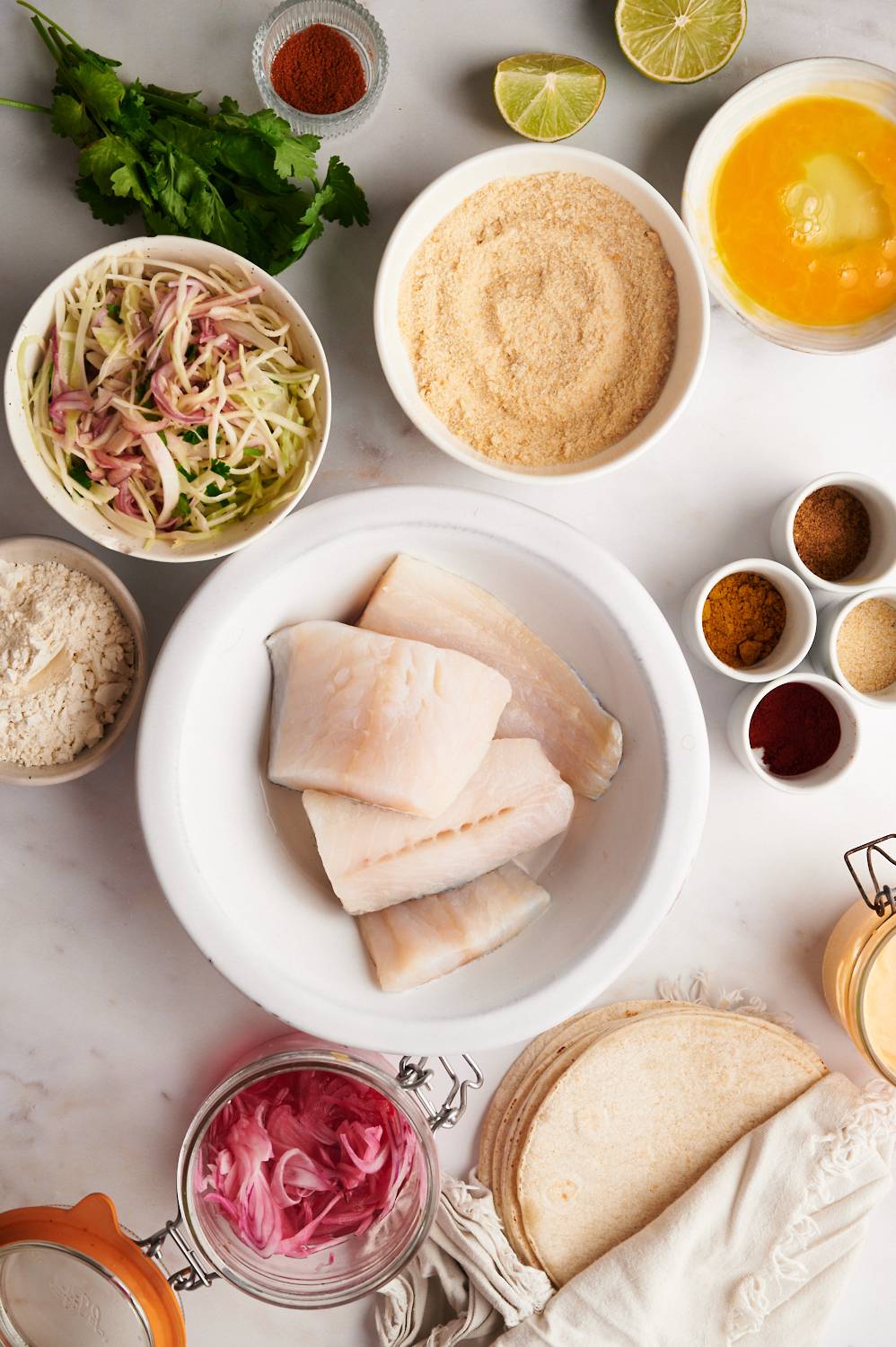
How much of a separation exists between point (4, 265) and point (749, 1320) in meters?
2.29

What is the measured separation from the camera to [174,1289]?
1634mm

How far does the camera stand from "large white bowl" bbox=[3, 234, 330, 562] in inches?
55.2

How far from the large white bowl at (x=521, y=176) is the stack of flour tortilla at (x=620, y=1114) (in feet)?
3.34

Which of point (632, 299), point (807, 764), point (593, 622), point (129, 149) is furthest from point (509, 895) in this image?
point (129, 149)

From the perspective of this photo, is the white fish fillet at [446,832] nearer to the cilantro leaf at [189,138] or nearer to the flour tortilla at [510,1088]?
the flour tortilla at [510,1088]

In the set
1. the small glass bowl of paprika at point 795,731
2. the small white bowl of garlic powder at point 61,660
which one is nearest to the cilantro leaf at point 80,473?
the small white bowl of garlic powder at point 61,660

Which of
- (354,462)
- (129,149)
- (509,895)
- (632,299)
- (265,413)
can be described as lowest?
(509,895)

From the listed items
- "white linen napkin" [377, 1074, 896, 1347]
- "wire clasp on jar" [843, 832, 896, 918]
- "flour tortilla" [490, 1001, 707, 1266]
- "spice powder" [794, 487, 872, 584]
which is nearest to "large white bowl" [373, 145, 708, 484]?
"spice powder" [794, 487, 872, 584]

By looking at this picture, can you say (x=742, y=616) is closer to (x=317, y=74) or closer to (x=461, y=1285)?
(x=317, y=74)

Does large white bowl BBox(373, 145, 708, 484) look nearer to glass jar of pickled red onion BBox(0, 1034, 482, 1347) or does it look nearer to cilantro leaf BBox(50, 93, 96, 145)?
cilantro leaf BBox(50, 93, 96, 145)

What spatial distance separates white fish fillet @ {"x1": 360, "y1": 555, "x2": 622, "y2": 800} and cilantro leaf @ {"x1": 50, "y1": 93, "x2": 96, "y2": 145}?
32.7 inches

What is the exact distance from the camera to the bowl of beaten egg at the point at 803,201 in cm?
168

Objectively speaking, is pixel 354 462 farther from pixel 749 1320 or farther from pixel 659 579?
pixel 749 1320

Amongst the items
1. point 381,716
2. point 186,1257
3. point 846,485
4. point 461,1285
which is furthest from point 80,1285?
point 846,485
